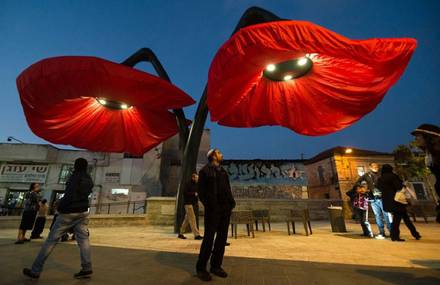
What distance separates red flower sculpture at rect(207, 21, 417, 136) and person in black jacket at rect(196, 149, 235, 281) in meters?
1.58

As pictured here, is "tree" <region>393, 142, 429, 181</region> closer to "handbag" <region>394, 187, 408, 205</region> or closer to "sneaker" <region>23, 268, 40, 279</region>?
"handbag" <region>394, 187, 408, 205</region>

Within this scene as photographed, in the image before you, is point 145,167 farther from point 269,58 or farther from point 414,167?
point 414,167

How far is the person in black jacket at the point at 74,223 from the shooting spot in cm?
256

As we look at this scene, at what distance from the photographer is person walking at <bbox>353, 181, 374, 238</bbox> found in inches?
220

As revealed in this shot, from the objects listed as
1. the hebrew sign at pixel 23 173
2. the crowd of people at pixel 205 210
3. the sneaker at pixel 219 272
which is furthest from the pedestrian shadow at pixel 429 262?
the hebrew sign at pixel 23 173

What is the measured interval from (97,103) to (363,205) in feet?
28.1

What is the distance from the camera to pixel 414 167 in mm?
16047

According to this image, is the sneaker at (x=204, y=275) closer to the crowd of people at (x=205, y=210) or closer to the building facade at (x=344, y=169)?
the crowd of people at (x=205, y=210)

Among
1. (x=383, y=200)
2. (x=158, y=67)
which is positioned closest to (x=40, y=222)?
(x=158, y=67)

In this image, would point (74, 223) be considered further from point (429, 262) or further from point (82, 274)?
point (429, 262)

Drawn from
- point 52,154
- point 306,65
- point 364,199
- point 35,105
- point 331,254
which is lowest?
point 331,254

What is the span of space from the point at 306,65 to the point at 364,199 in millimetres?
4535

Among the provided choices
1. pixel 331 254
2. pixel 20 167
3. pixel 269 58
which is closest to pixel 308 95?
pixel 269 58

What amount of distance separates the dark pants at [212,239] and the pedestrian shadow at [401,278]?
2.03 metres
